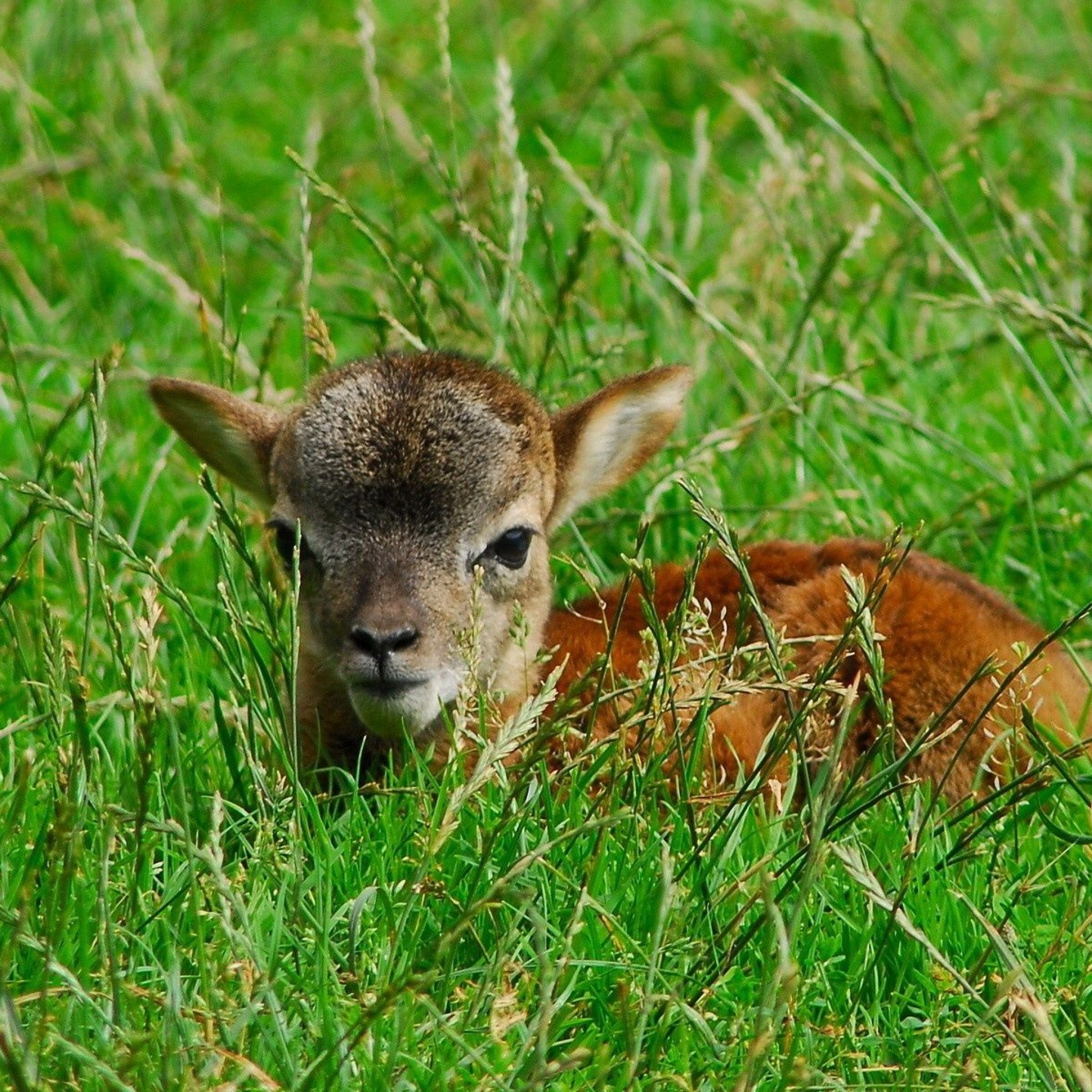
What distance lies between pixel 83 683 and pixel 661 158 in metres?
5.21

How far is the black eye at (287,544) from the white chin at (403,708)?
473 mm

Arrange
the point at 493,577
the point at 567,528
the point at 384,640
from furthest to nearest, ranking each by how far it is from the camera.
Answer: the point at 567,528 → the point at 493,577 → the point at 384,640

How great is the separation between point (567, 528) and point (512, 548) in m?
0.87

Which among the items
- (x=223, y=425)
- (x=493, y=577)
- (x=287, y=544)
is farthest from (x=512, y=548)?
(x=223, y=425)

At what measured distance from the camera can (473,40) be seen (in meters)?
10.6

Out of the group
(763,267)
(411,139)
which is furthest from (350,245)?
(763,267)

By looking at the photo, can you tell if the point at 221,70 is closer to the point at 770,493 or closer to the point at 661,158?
the point at 661,158

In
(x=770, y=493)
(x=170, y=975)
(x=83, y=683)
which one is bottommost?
(x=770, y=493)

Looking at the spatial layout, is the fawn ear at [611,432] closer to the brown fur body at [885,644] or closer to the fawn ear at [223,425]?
the brown fur body at [885,644]

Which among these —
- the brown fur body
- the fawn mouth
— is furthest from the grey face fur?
the brown fur body

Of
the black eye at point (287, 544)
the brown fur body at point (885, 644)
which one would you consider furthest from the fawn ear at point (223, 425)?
the brown fur body at point (885, 644)

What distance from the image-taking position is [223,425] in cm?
543

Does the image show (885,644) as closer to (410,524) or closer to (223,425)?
(410,524)

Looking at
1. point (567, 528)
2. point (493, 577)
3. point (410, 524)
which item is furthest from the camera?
point (567, 528)
